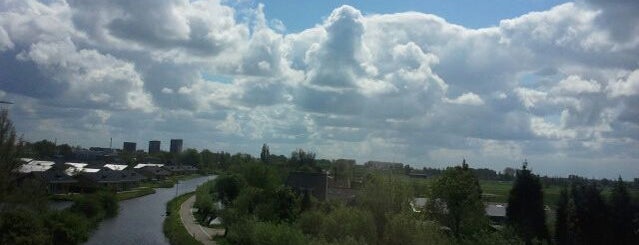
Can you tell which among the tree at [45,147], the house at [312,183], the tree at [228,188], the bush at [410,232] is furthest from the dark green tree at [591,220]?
the tree at [45,147]

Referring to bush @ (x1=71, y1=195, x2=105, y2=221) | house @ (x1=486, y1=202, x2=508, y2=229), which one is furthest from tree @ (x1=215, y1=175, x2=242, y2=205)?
house @ (x1=486, y1=202, x2=508, y2=229)

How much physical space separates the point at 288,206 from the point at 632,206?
25146 millimetres

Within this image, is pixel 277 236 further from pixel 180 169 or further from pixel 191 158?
pixel 191 158

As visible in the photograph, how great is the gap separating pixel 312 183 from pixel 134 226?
73.8ft

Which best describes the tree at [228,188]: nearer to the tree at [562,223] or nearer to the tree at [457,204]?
the tree at [457,204]

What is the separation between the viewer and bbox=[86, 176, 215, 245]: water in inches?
1779

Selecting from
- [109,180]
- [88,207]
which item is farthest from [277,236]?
[109,180]

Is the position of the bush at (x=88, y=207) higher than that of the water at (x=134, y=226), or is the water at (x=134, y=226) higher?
the bush at (x=88, y=207)

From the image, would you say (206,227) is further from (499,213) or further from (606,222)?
(606,222)

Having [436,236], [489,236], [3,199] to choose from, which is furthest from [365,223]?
[3,199]

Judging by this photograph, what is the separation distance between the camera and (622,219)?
41.0 m

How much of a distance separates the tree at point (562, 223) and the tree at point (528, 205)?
0.89 m

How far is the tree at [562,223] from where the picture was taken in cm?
4300

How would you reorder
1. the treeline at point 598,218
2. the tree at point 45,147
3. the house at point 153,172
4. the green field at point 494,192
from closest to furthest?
the green field at point 494,192 → the treeline at point 598,218 → the house at point 153,172 → the tree at point 45,147
